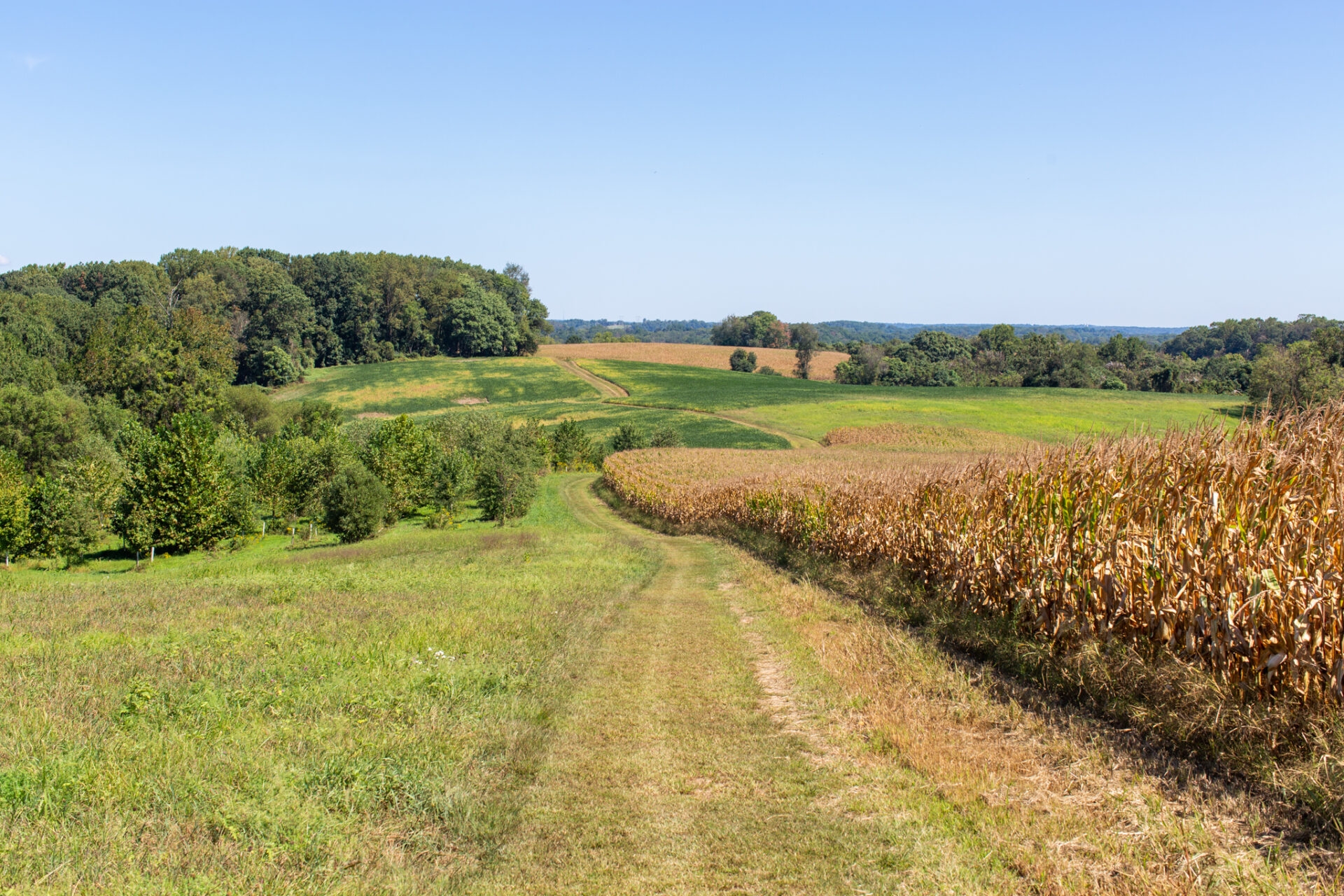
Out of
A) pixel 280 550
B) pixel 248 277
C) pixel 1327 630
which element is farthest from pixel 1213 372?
pixel 248 277

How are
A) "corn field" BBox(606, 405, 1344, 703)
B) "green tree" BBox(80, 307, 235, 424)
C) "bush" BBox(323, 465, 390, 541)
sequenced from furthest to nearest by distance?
"green tree" BBox(80, 307, 235, 424) < "bush" BBox(323, 465, 390, 541) < "corn field" BBox(606, 405, 1344, 703)

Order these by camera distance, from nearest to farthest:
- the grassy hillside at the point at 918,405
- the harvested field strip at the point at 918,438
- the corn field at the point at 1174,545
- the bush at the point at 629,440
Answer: the corn field at the point at 1174,545, the harvested field strip at the point at 918,438, the bush at the point at 629,440, the grassy hillside at the point at 918,405

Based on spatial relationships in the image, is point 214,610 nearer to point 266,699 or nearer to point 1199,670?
point 266,699

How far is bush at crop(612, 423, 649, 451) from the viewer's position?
71062 mm

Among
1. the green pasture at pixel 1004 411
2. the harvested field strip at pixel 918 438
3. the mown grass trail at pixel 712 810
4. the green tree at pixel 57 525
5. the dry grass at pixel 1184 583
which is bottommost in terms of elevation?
the green tree at pixel 57 525

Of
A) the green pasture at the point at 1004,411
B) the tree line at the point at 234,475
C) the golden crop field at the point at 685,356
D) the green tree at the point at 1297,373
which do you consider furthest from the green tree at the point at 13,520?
the golden crop field at the point at 685,356

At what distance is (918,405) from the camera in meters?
85.9

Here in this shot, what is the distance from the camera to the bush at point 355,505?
41156 millimetres

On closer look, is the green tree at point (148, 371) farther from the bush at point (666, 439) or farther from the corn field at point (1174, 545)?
the corn field at point (1174, 545)

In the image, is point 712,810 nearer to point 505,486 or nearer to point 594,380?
point 505,486

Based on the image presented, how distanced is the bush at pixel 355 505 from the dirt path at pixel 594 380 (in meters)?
67.1

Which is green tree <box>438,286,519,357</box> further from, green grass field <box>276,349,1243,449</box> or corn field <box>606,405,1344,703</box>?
corn field <box>606,405,1344,703</box>

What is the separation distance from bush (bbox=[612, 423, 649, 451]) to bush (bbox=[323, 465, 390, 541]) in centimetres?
3068

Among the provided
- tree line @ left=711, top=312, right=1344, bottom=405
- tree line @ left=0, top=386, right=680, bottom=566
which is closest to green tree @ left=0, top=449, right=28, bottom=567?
tree line @ left=0, top=386, right=680, bottom=566
